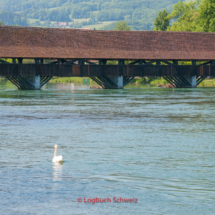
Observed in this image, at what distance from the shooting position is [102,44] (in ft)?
179

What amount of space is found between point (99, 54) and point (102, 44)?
2.32 m

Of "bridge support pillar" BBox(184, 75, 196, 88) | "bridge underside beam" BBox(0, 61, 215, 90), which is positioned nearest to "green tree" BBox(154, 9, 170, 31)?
"bridge underside beam" BBox(0, 61, 215, 90)

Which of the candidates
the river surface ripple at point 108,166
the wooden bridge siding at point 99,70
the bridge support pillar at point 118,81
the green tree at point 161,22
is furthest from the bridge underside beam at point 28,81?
the green tree at point 161,22

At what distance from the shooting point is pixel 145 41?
57188 mm

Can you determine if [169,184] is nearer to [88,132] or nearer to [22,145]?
[22,145]

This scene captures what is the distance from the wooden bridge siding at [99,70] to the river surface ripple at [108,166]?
28230 mm

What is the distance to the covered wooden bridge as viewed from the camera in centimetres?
5041

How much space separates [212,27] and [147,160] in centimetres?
6380

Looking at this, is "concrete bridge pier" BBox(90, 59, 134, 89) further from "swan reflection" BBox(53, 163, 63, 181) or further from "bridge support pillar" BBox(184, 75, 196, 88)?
"swan reflection" BBox(53, 163, 63, 181)

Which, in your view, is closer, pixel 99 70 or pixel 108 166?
pixel 108 166

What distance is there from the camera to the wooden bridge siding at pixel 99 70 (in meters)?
50.0

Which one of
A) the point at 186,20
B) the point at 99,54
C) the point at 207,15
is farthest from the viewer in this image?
the point at 186,20

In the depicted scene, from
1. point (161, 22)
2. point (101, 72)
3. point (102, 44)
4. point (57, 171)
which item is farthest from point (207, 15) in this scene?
point (57, 171)

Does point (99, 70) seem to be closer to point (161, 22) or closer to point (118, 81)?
point (118, 81)
